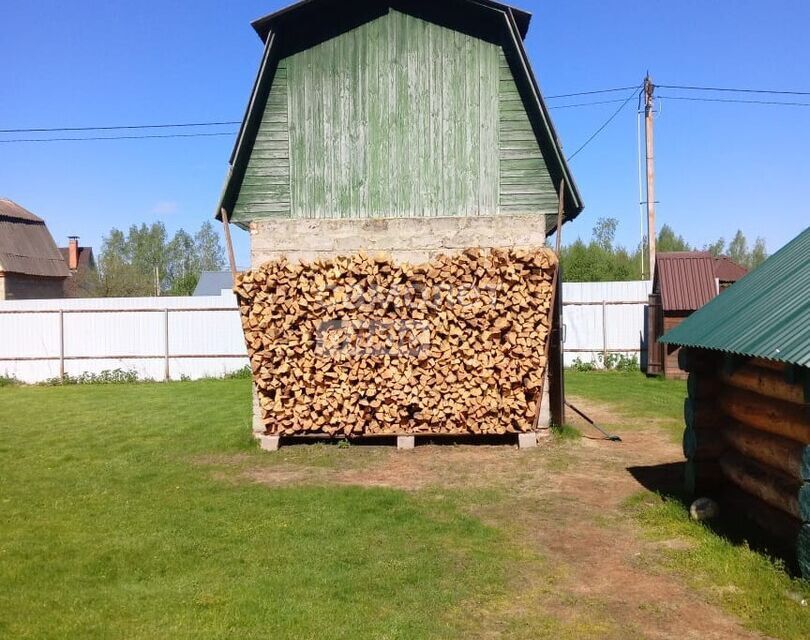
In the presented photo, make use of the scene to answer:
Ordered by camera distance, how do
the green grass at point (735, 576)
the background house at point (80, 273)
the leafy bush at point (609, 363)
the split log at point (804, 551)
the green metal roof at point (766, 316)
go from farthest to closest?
1. the background house at point (80, 273)
2. the leafy bush at point (609, 363)
3. the green metal roof at point (766, 316)
4. the split log at point (804, 551)
5. the green grass at point (735, 576)

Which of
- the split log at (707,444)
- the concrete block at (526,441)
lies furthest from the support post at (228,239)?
the split log at (707,444)

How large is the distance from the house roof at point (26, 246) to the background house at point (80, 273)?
2.91 m

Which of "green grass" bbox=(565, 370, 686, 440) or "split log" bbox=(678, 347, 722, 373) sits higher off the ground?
"split log" bbox=(678, 347, 722, 373)

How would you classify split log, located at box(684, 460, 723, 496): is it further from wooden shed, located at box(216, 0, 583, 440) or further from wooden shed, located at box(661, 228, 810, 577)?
wooden shed, located at box(216, 0, 583, 440)

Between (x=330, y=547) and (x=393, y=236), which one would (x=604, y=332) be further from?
(x=330, y=547)

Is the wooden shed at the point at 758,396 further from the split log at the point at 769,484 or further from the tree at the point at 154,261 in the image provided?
the tree at the point at 154,261

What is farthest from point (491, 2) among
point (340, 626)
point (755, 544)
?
point (340, 626)

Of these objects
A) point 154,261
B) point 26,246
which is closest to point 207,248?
point 154,261

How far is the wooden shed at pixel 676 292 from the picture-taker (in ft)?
58.2

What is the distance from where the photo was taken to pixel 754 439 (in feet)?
20.1

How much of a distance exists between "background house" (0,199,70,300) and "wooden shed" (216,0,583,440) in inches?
933

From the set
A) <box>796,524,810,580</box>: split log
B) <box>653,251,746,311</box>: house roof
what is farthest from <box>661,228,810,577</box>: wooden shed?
<box>653,251,746,311</box>: house roof

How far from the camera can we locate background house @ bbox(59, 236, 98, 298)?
4053 cm

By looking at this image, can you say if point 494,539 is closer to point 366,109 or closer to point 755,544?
point 755,544
